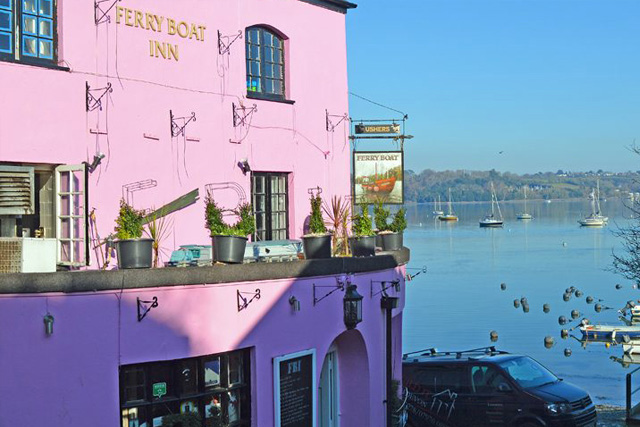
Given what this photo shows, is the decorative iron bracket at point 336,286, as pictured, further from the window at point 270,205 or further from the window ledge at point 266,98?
the window ledge at point 266,98

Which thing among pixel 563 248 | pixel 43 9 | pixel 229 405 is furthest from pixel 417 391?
pixel 563 248

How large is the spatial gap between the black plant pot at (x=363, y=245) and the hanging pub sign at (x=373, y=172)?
9.86 ft

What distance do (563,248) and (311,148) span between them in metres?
127

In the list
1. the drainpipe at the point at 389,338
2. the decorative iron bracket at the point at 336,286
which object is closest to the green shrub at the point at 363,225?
the drainpipe at the point at 389,338

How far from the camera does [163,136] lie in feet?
56.9

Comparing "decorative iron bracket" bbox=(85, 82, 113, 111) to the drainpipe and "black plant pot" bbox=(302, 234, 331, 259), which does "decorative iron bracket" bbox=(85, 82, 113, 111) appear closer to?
"black plant pot" bbox=(302, 234, 331, 259)

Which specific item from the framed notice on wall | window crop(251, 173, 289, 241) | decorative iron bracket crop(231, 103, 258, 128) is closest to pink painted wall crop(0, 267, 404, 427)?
the framed notice on wall

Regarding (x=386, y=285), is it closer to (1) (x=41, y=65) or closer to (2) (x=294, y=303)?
(2) (x=294, y=303)

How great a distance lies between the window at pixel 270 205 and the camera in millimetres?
19828

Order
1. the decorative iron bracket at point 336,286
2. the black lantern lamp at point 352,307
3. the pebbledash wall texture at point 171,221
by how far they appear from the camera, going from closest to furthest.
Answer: the pebbledash wall texture at point 171,221 < the decorative iron bracket at point 336,286 < the black lantern lamp at point 352,307

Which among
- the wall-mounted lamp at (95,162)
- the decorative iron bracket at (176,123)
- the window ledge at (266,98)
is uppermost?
the window ledge at (266,98)

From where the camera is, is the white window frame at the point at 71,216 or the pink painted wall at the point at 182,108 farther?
the pink painted wall at the point at 182,108

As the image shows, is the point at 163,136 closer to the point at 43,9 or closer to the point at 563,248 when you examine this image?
the point at 43,9

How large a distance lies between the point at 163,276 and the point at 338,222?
6.58 m
